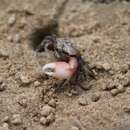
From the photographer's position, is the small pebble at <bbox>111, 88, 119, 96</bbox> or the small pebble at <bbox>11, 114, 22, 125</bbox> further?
the small pebble at <bbox>111, 88, 119, 96</bbox>

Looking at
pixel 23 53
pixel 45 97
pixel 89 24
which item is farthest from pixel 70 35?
pixel 45 97

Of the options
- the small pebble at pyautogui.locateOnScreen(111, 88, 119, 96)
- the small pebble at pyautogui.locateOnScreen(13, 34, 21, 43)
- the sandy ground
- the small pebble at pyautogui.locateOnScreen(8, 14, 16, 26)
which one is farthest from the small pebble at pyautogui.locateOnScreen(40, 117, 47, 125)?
the small pebble at pyautogui.locateOnScreen(8, 14, 16, 26)

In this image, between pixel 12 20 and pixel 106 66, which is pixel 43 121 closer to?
pixel 106 66

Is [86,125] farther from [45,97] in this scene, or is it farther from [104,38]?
[104,38]

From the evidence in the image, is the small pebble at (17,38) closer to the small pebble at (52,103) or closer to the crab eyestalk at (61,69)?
the crab eyestalk at (61,69)

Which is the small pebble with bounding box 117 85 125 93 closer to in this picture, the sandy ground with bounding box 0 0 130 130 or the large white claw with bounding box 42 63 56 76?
the sandy ground with bounding box 0 0 130 130

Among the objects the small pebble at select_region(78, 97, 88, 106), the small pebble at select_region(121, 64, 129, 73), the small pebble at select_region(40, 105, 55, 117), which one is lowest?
the small pebble at select_region(40, 105, 55, 117)

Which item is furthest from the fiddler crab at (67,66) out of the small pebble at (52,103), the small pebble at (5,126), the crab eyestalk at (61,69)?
the small pebble at (5,126)

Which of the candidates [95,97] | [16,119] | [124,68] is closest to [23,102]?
[16,119]

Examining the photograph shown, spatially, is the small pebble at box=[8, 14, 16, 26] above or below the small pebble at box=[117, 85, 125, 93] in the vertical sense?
above
